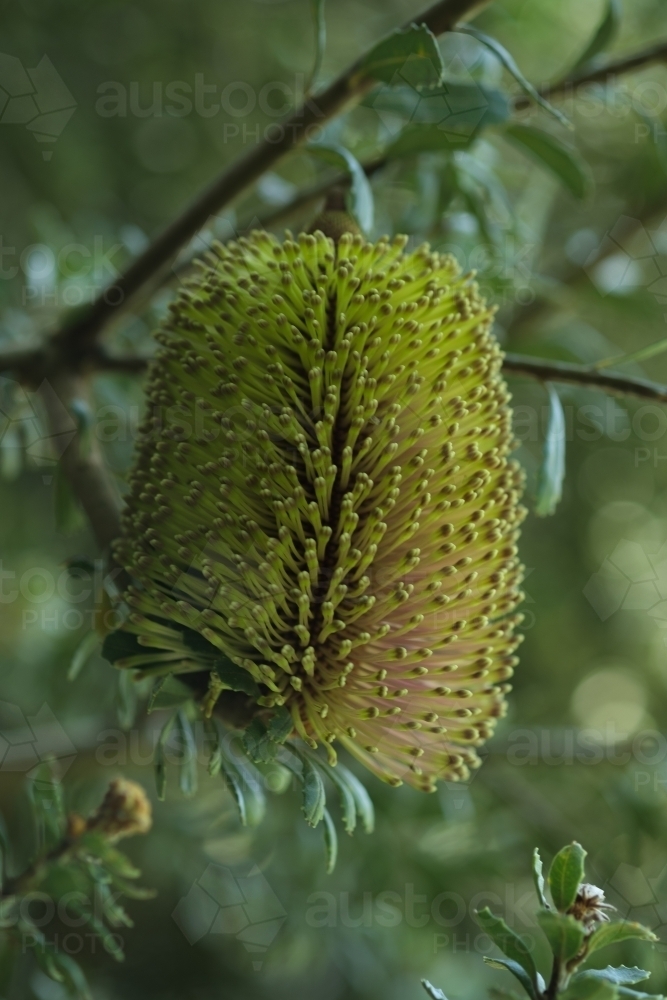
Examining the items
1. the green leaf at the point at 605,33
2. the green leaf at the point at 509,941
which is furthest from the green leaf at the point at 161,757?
the green leaf at the point at 605,33

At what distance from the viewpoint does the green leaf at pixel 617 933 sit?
17.3 inches

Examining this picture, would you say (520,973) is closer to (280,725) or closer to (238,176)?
(280,725)

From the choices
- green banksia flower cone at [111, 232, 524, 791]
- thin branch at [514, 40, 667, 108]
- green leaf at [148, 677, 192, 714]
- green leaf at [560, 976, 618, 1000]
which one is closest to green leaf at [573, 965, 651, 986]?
green leaf at [560, 976, 618, 1000]

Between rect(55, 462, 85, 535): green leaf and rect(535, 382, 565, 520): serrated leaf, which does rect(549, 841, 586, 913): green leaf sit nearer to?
rect(535, 382, 565, 520): serrated leaf

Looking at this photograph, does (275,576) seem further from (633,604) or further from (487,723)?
(633,604)

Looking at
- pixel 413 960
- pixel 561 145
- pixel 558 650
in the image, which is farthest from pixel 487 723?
pixel 558 650

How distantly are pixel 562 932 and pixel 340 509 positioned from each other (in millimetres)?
236

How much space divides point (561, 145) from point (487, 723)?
45cm

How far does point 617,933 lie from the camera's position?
0.45m

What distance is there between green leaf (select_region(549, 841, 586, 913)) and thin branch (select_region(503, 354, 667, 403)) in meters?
0.33

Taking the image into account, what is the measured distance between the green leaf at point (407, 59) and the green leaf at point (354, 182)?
0.18ft

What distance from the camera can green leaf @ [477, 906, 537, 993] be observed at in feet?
1.51

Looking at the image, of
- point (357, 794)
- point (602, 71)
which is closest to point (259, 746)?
point (357, 794)

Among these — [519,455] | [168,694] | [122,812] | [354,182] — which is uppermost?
[354,182]
